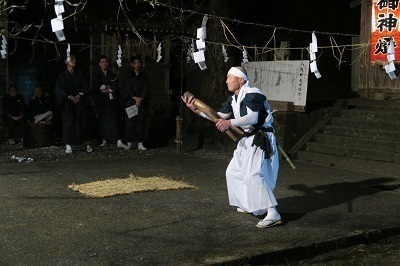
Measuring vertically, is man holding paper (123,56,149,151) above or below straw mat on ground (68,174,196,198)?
above

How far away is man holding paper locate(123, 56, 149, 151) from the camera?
13.9 m

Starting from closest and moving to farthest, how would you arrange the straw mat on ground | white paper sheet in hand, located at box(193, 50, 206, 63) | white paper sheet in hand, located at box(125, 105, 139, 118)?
the straw mat on ground → white paper sheet in hand, located at box(193, 50, 206, 63) → white paper sheet in hand, located at box(125, 105, 139, 118)

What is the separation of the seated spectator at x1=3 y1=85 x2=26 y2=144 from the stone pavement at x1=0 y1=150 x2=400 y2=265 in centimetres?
439

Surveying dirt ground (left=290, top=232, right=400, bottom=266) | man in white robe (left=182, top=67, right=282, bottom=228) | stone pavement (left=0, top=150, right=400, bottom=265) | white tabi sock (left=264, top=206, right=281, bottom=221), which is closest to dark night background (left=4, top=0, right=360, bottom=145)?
stone pavement (left=0, top=150, right=400, bottom=265)

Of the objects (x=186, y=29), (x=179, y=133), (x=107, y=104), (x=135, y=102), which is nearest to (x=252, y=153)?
(x=179, y=133)

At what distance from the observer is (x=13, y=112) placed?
49.8 feet

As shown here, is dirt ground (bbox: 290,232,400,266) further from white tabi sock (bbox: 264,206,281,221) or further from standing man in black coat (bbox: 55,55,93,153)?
standing man in black coat (bbox: 55,55,93,153)

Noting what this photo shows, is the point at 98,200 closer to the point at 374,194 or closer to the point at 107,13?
the point at 374,194

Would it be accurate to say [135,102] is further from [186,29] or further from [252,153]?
[252,153]

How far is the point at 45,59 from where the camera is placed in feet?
58.5

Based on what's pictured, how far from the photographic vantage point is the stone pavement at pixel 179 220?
5.98m

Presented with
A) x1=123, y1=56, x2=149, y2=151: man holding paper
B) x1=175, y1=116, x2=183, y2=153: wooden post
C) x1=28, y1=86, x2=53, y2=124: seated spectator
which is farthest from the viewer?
x1=28, y1=86, x2=53, y2=124: seated spectator

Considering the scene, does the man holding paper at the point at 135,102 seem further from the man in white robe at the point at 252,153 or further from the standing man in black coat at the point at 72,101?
the man in white robe at the point at 252,153

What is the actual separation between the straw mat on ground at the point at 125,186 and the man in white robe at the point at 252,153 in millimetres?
1994
